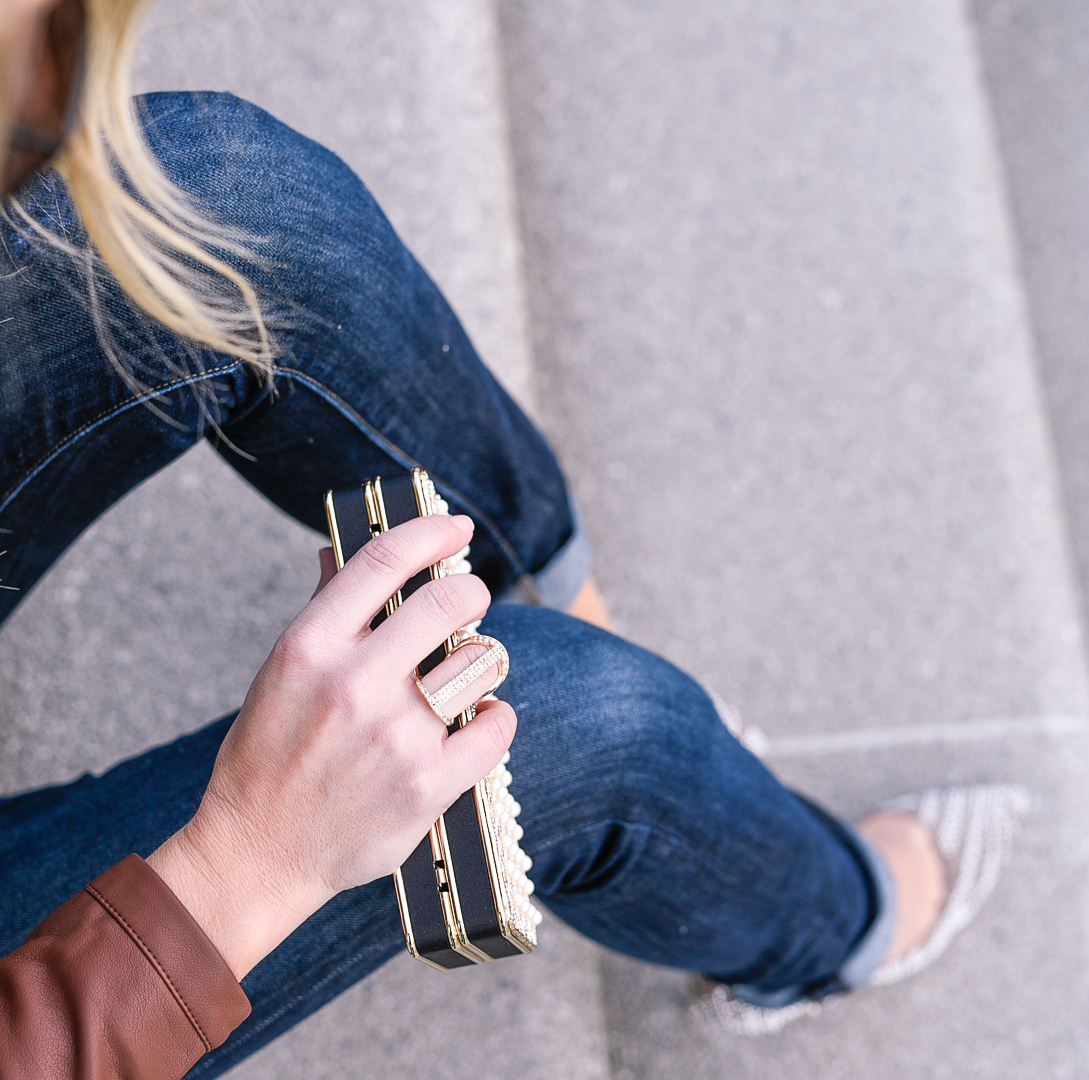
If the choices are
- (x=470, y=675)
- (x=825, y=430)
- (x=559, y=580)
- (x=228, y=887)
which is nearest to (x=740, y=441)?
(x=825, y=430)

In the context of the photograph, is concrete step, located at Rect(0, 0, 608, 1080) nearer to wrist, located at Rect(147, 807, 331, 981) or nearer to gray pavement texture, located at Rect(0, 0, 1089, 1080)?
gray pavement texture, located at Rect(0, 0, 1089, 1080)

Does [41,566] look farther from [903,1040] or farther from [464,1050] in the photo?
[903,1040]

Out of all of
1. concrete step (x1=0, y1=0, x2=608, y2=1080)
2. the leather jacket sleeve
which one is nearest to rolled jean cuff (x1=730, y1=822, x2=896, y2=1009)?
concrete step (x1=0, y1=0, x2=608, y2=1080)

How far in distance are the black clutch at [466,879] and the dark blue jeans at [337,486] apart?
68 mm

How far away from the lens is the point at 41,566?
63cm

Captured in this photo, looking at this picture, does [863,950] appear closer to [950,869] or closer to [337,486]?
[950,869]

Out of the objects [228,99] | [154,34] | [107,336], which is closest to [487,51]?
[154,34]

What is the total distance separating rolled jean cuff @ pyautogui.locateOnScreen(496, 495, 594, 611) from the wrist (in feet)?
1.13

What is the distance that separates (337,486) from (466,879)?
0.30 meters

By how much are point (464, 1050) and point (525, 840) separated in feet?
1.37

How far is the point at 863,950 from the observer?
0.86 metres

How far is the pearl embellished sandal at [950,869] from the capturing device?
3.17 ft

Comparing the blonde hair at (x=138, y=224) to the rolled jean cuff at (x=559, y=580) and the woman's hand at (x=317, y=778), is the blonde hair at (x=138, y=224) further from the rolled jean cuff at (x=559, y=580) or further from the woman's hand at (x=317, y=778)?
the rolled jean cuff at (x=559, y=580)

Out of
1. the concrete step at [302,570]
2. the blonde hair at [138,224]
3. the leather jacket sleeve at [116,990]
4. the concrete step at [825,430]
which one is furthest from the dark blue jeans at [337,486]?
the concrete step at [825,430]
